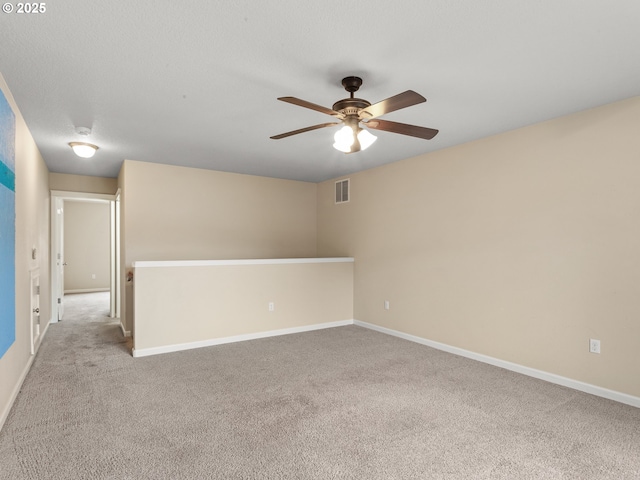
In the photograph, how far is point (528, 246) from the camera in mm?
3518

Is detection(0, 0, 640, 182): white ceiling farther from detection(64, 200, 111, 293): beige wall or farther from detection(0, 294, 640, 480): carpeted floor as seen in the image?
detection(64, 200, 111, 293): beige wall

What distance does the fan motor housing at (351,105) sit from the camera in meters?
2.38

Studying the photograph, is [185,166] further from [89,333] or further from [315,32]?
[315,32]

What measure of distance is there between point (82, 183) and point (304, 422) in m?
5.32

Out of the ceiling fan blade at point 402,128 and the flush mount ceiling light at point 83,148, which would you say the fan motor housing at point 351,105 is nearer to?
the ceiling fan blade at point 402,128

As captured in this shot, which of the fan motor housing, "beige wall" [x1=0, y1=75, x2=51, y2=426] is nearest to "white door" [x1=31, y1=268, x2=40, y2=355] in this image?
"beige wall" [x1=0, y1=75, x2=51, y2=426]

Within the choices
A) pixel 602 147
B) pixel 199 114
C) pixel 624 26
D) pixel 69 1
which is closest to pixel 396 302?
pixel 602 147

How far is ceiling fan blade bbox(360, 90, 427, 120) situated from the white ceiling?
0.83ft

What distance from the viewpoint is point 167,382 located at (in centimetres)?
328

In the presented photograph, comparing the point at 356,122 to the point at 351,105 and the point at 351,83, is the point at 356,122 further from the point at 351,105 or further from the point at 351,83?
the point at 351,83

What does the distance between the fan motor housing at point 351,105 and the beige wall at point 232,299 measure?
2.82m

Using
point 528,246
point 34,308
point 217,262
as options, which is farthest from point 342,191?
point 34,308

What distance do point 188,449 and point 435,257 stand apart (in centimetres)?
326

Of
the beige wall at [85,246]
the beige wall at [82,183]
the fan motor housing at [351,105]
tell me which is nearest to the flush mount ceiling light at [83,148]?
the beige wall at [82,183]
